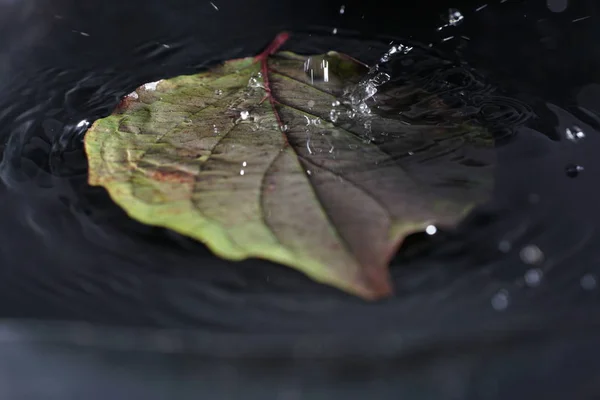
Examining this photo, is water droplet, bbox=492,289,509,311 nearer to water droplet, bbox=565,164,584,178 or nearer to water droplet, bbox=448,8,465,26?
water droplet, bbox=565,164,584,178

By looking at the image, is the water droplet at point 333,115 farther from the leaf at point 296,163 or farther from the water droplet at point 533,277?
the water droplet at point 533,277

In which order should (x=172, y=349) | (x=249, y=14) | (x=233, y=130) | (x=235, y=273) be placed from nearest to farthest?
(x=172, y=349), (x=235, y=273), (x=233, y=130), (x=249, y=14)

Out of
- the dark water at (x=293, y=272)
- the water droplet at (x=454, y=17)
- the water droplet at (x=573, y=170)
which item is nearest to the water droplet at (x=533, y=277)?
the dark water at (x=293, y=272)

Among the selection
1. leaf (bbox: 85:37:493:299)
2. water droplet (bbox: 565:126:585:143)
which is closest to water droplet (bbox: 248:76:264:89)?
leaf (bbox: 85:37:493:299)

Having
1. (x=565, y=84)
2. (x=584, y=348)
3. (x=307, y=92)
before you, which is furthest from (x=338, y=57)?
(x=584, y=348)

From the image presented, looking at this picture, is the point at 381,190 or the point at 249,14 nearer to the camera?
the point at 381,190

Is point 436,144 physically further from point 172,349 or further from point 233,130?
point 172,349
